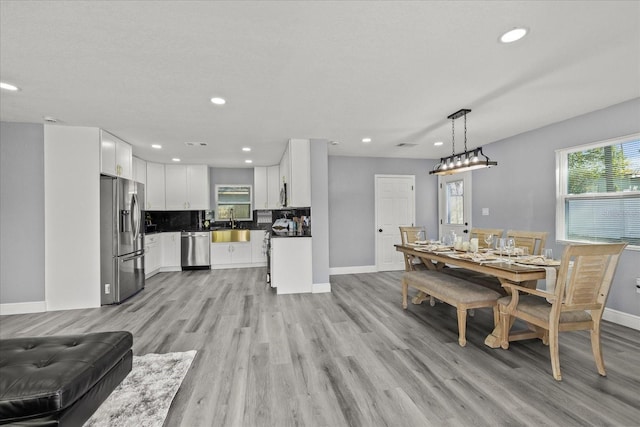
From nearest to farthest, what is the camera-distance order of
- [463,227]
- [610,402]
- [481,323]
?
[610,402], [481,323], [463,227]

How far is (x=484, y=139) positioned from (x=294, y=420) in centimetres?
498

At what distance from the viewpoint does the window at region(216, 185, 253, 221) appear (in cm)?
688

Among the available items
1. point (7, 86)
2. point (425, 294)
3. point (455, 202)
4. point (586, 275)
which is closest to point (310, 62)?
point (586, 275)

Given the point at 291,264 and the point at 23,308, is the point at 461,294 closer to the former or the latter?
the point at 291,264

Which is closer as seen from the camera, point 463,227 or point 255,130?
point 255,130

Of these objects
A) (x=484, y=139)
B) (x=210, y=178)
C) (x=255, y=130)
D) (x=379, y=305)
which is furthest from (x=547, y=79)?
(x=210, y=178)

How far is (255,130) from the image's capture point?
3961 mm

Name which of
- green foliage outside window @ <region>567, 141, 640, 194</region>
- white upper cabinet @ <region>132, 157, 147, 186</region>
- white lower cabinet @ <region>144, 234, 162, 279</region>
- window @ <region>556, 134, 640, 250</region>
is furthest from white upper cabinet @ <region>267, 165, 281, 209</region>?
green foliage outside window @ <region>567, 141, 640, 194</region>

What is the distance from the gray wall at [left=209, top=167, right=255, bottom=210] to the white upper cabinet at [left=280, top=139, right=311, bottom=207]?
2799 millimetres

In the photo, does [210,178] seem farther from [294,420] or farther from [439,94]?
[294,420]

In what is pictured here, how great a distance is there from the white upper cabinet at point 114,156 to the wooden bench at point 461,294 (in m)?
4.59

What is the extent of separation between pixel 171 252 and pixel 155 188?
151 cm

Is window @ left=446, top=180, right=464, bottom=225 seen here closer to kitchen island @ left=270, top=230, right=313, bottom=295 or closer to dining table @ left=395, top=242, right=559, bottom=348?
dining table @ left=395, top=242, right=559, bottom=348

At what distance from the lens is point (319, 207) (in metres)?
4.56
